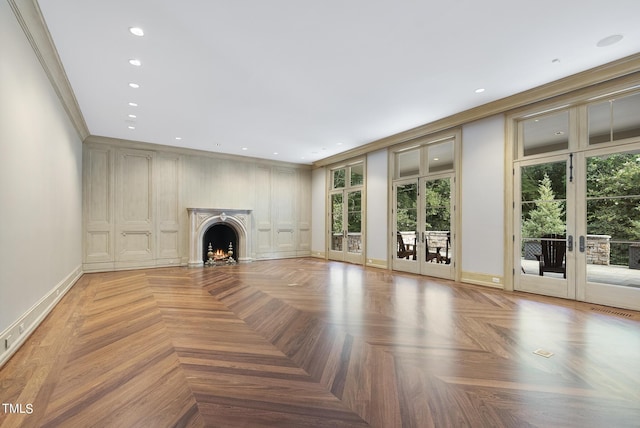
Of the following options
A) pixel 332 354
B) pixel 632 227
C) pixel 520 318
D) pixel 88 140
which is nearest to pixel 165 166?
pixel 88 140

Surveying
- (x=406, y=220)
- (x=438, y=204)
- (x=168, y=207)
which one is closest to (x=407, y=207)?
(x=406, y=220)

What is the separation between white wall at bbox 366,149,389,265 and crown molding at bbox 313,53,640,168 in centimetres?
61

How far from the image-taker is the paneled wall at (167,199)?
6.86 meters

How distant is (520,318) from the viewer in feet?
11.7

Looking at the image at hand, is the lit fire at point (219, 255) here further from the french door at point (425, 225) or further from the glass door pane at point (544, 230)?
the glass door pane at point (544, 230)

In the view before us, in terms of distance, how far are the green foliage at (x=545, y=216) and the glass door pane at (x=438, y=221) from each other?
141 centimetres

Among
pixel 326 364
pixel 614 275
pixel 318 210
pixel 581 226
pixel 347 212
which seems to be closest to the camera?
pixel 326 364

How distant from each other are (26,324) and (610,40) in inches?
267

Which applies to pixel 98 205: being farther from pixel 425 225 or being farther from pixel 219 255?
pixel 425 225

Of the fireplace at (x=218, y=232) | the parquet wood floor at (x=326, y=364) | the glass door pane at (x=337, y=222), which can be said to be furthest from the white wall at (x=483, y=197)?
the fireplace at (x=218, y=232)

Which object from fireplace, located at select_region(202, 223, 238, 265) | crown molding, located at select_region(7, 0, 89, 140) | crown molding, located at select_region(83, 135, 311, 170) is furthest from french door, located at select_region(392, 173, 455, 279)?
crown molding, located at select_region(7, 0, 89, 140)

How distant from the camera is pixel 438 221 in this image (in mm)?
6238

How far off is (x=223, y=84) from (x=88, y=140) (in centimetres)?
443

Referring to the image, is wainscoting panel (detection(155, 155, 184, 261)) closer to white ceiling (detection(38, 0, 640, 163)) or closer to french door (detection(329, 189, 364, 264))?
white ceiling (detection(38, 0, 640, 163))
